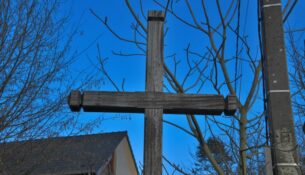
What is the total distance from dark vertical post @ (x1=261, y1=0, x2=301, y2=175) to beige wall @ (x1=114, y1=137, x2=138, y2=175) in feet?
54.2

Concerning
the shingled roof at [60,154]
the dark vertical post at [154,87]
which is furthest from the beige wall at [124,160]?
the dark vertical post at [154,87]

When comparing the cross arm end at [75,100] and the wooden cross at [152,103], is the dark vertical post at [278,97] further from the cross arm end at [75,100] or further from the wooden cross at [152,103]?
the cross arm end at [75,100]

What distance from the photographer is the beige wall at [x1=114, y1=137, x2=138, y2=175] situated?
1979 centimetres

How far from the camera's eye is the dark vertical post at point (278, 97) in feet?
10.1

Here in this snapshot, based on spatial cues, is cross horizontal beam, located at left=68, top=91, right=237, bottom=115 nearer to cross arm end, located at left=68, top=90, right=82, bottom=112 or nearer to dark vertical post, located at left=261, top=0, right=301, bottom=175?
cross arm end, located at left=68, top=90, right=82, bottom=112

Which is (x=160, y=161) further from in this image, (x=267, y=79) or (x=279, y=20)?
(x=279, y=20)

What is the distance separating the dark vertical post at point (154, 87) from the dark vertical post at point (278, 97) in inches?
34.7

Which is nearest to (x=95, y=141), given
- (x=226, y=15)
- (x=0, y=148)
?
(x=0, y=148)

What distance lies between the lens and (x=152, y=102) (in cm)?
308

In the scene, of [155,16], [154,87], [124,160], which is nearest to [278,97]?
[154,87]

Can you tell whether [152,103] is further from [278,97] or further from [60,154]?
[60,154]

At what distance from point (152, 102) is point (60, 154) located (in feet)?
40.6

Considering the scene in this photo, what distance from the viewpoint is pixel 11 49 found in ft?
21.9

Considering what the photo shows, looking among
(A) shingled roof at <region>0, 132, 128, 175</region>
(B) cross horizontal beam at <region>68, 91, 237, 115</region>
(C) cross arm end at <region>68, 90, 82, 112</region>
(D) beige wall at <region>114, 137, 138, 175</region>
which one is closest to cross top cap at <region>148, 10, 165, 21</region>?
(B) cross horizontal beam at <region>68, 91, 237, 115</region>
